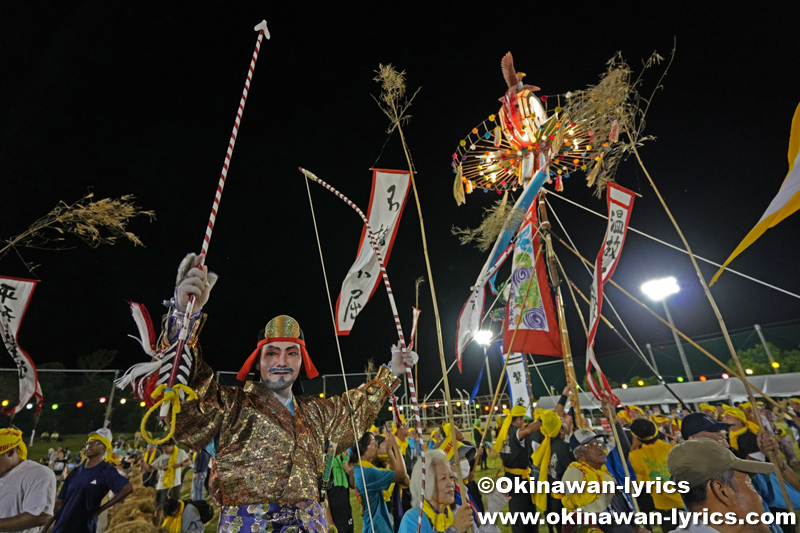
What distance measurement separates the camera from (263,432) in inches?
99.2

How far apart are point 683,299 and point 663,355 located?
14.1 metres

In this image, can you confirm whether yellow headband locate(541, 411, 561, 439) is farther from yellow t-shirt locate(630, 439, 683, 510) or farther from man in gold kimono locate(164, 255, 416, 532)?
man in gold kimono locate(164, 255, 416, 532)

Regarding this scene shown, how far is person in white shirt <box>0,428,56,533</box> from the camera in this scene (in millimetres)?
3654

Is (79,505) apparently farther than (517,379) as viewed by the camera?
No

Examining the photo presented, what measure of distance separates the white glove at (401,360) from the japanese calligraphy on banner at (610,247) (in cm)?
331

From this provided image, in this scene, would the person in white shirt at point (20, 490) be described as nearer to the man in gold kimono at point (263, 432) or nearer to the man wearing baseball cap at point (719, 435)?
the man in gold kimono at point (263, 432)

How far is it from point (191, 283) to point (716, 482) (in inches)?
119

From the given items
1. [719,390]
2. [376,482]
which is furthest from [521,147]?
[719,390]

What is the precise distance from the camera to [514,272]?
25.2 ft

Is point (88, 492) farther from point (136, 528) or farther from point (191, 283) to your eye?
point (191, 283)

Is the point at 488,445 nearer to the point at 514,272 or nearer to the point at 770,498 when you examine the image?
the point at 514,272

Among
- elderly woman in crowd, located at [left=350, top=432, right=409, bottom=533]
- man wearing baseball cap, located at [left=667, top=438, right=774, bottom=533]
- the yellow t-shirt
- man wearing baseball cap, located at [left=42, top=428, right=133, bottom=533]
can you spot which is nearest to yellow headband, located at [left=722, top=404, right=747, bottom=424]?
the yellow t-shirt

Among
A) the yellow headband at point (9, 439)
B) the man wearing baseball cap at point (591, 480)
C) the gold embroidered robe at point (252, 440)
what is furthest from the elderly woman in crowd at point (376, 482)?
the yellow headband at point (9, 439)

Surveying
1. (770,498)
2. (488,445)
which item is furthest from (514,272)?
(488,445)
